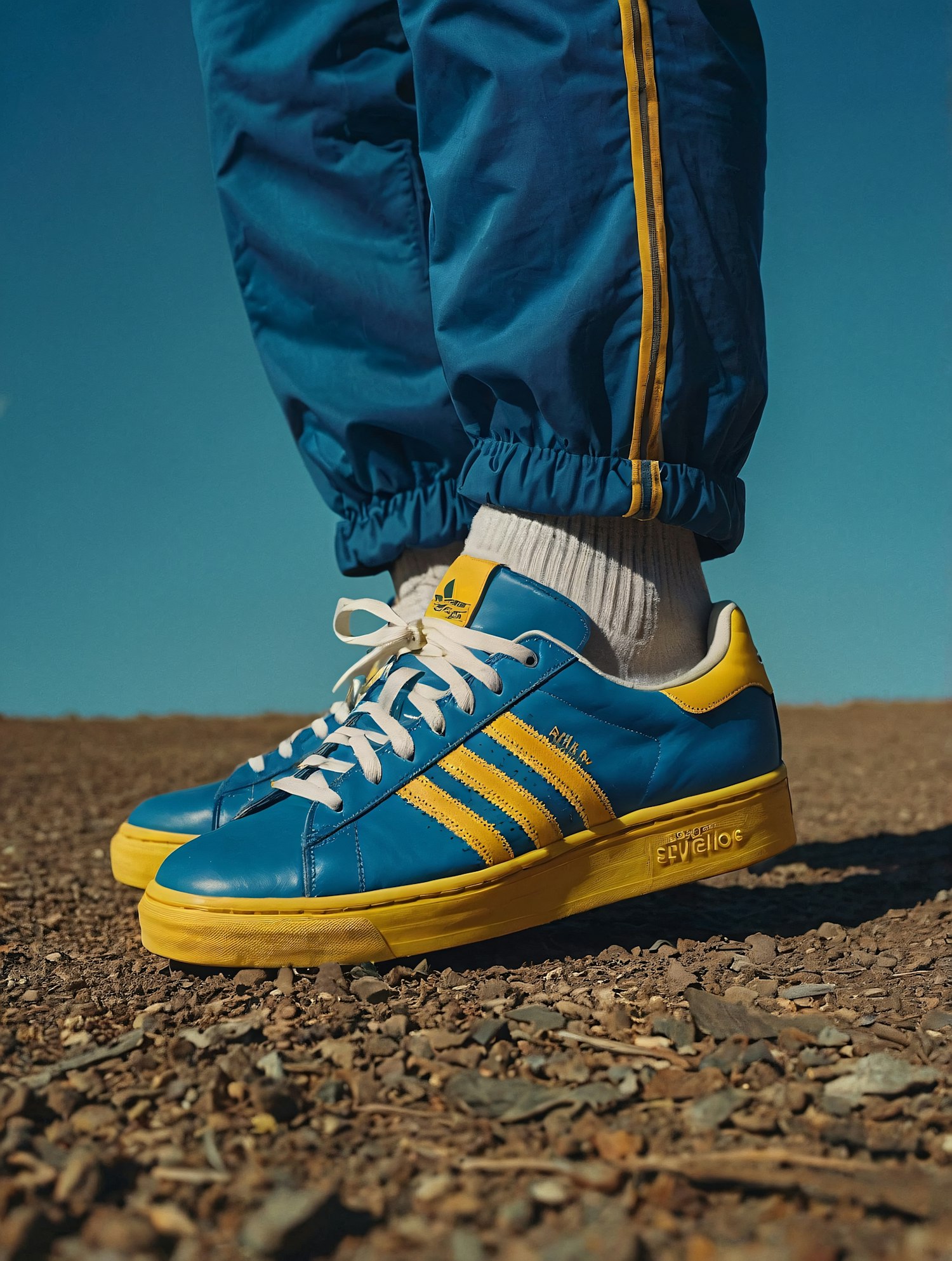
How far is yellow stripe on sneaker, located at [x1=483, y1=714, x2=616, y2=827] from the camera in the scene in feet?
4.30

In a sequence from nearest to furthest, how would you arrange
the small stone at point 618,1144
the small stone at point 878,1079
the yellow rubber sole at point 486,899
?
the small stone at point 618,1144 → the small stone at point 878,1079 → the yellow rubber sole at point 486,899

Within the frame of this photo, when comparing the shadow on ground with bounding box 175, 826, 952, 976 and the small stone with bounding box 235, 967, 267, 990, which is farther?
the shadow on ground with bounding box 175, 826, 952, 976

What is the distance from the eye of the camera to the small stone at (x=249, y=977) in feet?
3.86

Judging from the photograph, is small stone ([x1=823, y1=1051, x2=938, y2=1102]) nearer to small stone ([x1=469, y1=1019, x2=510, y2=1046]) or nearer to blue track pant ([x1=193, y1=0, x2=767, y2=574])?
small stone ([x1=469, y1=1019, x2=510, y2=1046])

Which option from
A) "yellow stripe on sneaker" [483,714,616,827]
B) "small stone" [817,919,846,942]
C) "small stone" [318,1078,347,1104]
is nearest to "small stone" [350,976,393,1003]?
"small stone" [318,1078,347,1104]

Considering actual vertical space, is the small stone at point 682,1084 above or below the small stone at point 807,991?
above

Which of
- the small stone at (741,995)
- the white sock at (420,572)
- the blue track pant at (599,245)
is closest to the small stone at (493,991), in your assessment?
the small stone at (741,995)

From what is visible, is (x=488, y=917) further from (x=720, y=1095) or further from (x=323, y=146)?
(x=323, y=146)

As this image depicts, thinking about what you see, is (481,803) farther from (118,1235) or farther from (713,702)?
(118,1235)

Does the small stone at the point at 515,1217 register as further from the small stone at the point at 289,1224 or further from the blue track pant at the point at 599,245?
the blue track pant at the point at 599,245

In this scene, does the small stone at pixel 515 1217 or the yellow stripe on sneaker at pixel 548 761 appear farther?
the yellow stripe on sneaker at pixel 548 761

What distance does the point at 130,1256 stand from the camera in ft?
1.99

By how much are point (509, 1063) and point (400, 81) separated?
63.0 inches

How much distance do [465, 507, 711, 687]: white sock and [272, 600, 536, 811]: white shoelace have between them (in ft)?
0.38
